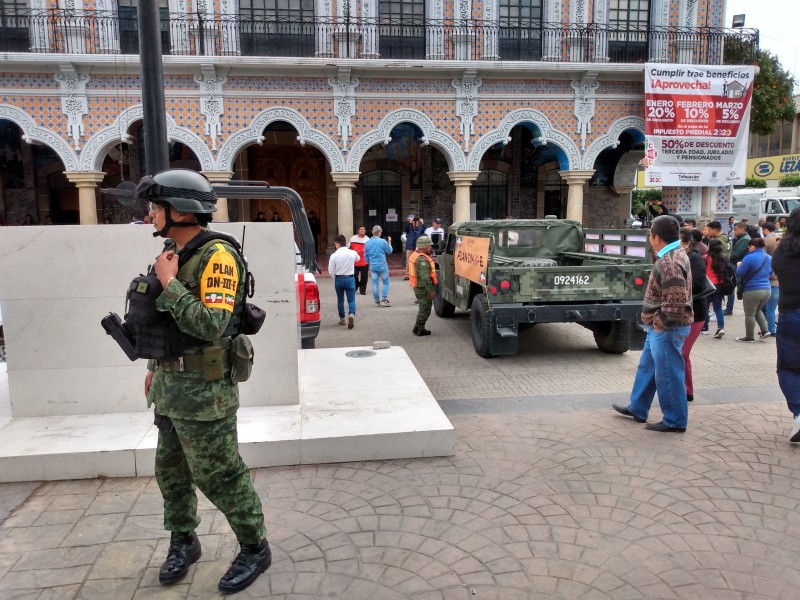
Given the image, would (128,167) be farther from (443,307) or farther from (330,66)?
(443,307)

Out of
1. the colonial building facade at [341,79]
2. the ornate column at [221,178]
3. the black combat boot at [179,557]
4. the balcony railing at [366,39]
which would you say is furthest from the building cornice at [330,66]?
the black combat boot at [179,557]

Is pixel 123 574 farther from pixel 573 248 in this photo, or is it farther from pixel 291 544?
pixel 573 248

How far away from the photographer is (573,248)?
9352mm

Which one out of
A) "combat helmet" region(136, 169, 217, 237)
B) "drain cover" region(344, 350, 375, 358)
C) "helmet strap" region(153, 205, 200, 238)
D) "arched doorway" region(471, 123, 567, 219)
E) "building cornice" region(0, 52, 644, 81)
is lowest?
"drain cover" region(344, 350, 375, 358)

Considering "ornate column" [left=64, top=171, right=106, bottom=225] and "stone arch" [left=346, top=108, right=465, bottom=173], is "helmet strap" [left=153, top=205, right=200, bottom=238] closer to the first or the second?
"stone arch" [left=346, top=108, right=465, bottom=173]

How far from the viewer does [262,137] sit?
51.3 ft

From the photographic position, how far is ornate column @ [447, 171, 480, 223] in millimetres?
16547

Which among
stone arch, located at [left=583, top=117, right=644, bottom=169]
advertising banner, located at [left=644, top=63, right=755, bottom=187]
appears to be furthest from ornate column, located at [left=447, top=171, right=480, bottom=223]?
advertising banner, located at [left=644, top=63, right=755, bottom=187]

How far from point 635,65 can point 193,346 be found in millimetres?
16794

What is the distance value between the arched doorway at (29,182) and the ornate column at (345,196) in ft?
29.7

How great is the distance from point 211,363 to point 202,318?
0.85ft

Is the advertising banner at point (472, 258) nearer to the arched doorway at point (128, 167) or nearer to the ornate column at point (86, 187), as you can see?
the ornate column at point (86, 187)

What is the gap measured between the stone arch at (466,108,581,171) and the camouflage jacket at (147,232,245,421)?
47.4 feet

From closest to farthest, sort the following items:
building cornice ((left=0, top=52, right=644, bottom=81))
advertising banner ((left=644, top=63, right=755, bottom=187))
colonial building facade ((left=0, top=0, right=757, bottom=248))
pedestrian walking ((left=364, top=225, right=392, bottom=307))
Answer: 1. pedestrian walking ((left=364, top=225, right=392, bottom=307))
2. building cornice ((left=0, top=52, right=644, bottom=81))
3. colonial building facade ((left=0, top=0, right=757, bottom=248))
4. advertising banner ((left=644, top=63, right=755, bottom=187))
